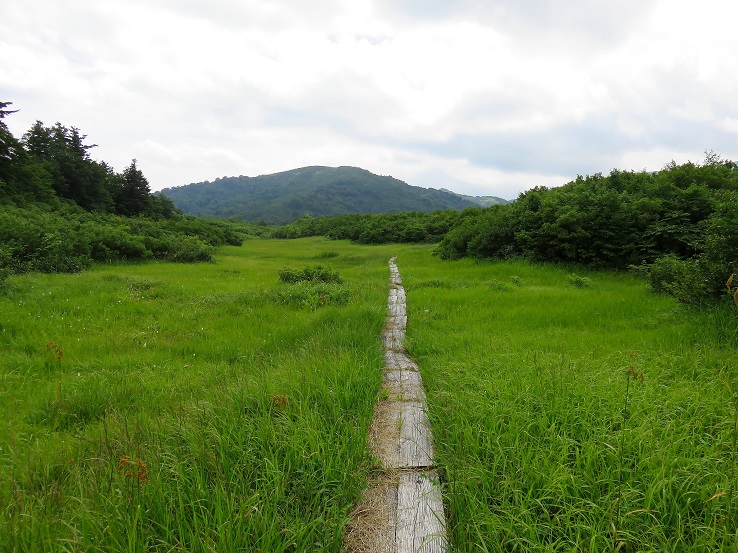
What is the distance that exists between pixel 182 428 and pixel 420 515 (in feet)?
6.66

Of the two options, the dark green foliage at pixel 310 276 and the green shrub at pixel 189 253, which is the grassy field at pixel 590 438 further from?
the green shrub at pixel 189 253

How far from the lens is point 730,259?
6414 mm

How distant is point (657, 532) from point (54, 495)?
147 inches

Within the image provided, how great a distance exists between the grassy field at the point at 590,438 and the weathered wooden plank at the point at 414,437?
11cm

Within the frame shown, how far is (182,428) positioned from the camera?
2979 mm

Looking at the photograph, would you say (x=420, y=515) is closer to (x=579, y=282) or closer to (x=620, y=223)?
(x=579, y=282)

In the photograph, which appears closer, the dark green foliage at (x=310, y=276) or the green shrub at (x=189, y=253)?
the dark green foliage at (x=310, y=276)

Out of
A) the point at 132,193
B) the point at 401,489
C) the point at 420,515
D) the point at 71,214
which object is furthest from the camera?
the point at 132,193

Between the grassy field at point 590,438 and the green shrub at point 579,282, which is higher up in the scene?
the green shrub at point 579,282

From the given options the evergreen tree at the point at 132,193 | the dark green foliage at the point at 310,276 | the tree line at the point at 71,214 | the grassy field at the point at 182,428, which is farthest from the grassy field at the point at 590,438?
the evergreen tree at the point at 132,193

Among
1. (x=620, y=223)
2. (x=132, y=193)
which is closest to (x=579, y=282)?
(x=620, y=223)

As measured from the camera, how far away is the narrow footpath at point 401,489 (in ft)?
7.11

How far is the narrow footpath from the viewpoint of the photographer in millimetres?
2166

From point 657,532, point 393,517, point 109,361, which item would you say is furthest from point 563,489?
point 109,361
